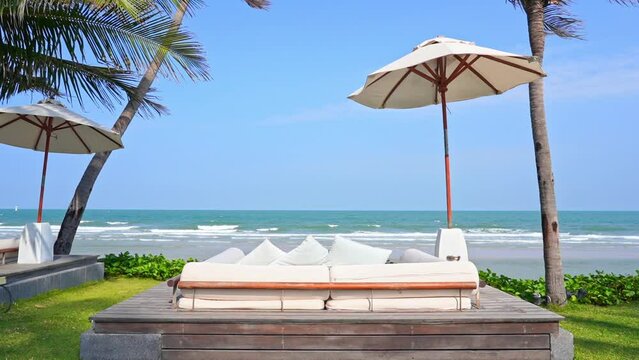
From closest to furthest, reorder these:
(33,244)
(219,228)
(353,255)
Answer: (353,255)
(33,244)
(219,228)

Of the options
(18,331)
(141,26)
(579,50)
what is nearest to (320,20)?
(579,50)

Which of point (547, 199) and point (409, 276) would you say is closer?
point (409, 276)

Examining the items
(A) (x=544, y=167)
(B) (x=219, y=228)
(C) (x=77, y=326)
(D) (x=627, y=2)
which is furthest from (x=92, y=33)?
(B) (x=219, y=228)

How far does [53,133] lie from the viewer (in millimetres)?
7719

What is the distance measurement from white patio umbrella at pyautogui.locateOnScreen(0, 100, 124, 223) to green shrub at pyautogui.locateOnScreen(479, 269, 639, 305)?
544 centimetres

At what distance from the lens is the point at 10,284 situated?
5.79 m

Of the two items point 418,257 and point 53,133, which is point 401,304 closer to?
point 418,257

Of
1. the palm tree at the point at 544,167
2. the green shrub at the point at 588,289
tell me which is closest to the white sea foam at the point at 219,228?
the green shrub at the point at 588,289

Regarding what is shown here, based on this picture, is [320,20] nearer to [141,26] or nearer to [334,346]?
[141,26]

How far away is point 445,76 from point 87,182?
5.85 metres

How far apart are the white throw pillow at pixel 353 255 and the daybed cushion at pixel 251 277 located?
0.84m

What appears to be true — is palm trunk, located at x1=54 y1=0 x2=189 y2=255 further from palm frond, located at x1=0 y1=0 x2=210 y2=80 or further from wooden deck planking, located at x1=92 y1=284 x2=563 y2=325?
wooden deck planking, located at x1=92 y1=284 x2=563 y2=325

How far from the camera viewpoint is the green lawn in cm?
403

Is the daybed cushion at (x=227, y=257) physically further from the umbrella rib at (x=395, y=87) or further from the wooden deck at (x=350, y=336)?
the umbrella rib at (x=395, y=87)
